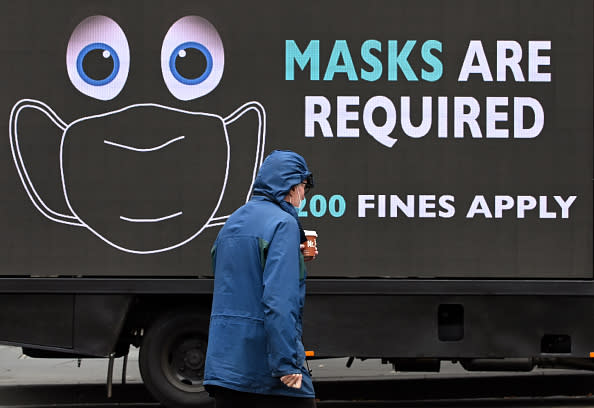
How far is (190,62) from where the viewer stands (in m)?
7.55

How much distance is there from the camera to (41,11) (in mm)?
7559

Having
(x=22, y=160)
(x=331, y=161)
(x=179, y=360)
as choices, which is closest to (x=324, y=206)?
(x=331, y=161)

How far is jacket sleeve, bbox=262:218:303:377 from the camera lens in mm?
3727

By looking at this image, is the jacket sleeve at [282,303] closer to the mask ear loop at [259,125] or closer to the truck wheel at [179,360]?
the mask ear loop at [259,125]

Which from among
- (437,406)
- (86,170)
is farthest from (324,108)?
(437,406)

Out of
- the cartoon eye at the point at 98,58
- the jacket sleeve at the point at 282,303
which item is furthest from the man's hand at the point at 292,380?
the cartoon eye at the point at 98,58

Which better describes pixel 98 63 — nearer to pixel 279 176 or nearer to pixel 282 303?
pixel 279 176

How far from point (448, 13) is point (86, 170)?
3.18 meters

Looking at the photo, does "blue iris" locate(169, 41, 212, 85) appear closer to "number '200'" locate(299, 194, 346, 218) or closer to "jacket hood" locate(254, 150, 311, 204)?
"number '200'" locate(299, 194, 346, 218)

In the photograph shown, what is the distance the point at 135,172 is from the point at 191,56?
1040mm

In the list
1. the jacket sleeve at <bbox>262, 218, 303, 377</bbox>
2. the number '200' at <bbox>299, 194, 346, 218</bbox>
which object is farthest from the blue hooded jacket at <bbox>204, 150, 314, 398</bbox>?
the number '200' at <bbox>299, 194, 346, 218</bbox>

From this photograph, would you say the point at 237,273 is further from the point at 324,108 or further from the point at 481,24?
the point at 481,24

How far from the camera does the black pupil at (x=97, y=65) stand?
297 inches

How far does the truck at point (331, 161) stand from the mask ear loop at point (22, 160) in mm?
18
